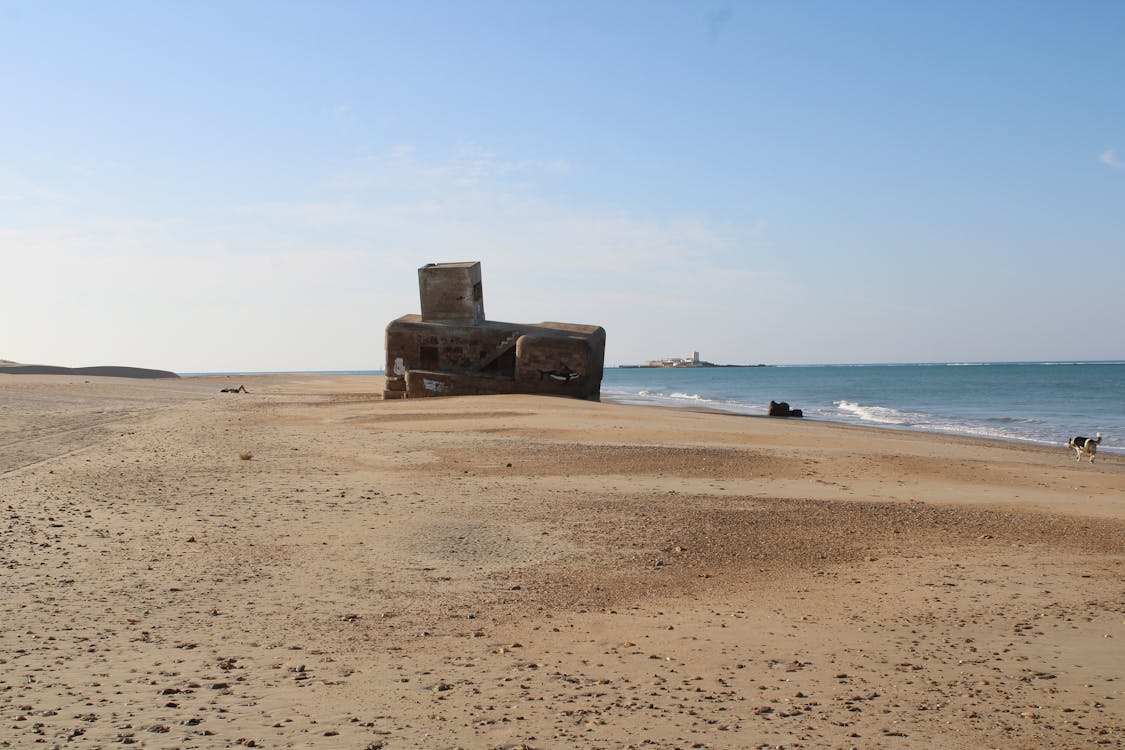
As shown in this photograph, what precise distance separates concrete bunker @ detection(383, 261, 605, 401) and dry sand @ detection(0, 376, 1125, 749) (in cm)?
1206

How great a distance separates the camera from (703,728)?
3.78m

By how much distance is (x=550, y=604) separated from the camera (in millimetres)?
5539

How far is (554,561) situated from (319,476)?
4.20 m

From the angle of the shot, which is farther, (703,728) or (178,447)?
(178,447)

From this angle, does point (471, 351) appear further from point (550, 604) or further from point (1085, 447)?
point (550, 604)

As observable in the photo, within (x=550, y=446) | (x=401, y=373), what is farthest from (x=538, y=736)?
(x=401, y=373)

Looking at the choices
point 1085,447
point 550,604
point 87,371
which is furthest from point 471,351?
point 87,371

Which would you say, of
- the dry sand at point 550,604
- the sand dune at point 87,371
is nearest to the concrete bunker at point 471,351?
the dry sand at point 550,604

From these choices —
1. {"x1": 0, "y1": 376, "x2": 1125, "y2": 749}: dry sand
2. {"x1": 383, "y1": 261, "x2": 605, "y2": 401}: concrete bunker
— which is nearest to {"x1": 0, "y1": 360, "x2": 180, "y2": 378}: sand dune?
{"x1": 383, "y1": 261, "x2": 605, "y2": 401}: concrete bunker

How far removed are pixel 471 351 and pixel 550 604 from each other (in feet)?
62.4

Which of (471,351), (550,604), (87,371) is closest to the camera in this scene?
(550,604)

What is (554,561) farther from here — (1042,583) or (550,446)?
(550,446)

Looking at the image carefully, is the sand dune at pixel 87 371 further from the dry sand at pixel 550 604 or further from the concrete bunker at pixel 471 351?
the dry sand at pixel 550 604

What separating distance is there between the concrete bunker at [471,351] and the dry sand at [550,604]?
39.6 feet
